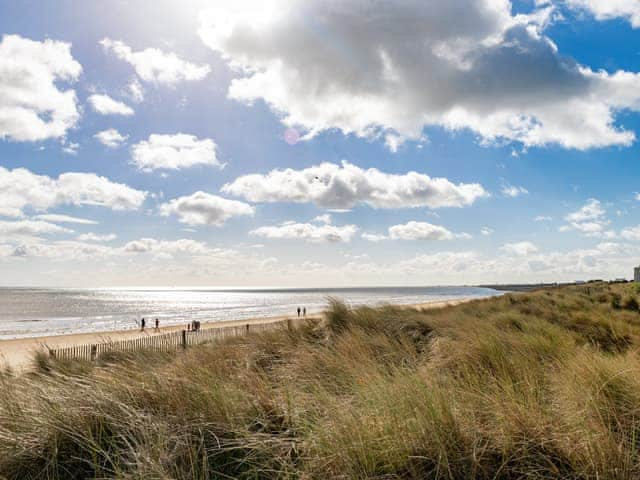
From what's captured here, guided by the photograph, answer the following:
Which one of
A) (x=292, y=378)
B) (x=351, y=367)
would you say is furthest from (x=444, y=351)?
(x=292, y=378)

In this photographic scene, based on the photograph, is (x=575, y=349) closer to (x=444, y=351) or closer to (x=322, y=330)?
(x=444, y=351)

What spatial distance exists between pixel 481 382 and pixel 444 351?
2.20 meters

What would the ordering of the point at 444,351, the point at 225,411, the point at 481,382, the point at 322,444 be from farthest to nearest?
the point at 444,351, the point at 481,382, the point at 225,411, the point at 322,444

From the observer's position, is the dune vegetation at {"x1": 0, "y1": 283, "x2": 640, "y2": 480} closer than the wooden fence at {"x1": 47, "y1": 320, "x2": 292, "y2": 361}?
Yes

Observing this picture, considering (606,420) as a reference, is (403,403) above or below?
above

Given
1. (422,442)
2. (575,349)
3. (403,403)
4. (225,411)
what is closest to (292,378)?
(225,411)

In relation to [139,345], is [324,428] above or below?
above

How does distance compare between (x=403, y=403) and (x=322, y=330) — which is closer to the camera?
(x=403, y=403)

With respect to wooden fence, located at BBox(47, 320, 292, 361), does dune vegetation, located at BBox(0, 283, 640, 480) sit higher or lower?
higher

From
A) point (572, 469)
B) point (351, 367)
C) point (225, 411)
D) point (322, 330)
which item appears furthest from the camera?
point (322, 330)

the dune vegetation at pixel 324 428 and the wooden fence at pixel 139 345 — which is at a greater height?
the dune vegetation at pixel 324 428

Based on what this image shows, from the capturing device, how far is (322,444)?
302 cm

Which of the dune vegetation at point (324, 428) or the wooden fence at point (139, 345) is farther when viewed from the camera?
the wooden fence at point (139, 345)

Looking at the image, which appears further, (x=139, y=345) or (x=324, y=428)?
(x=139, y=345)
